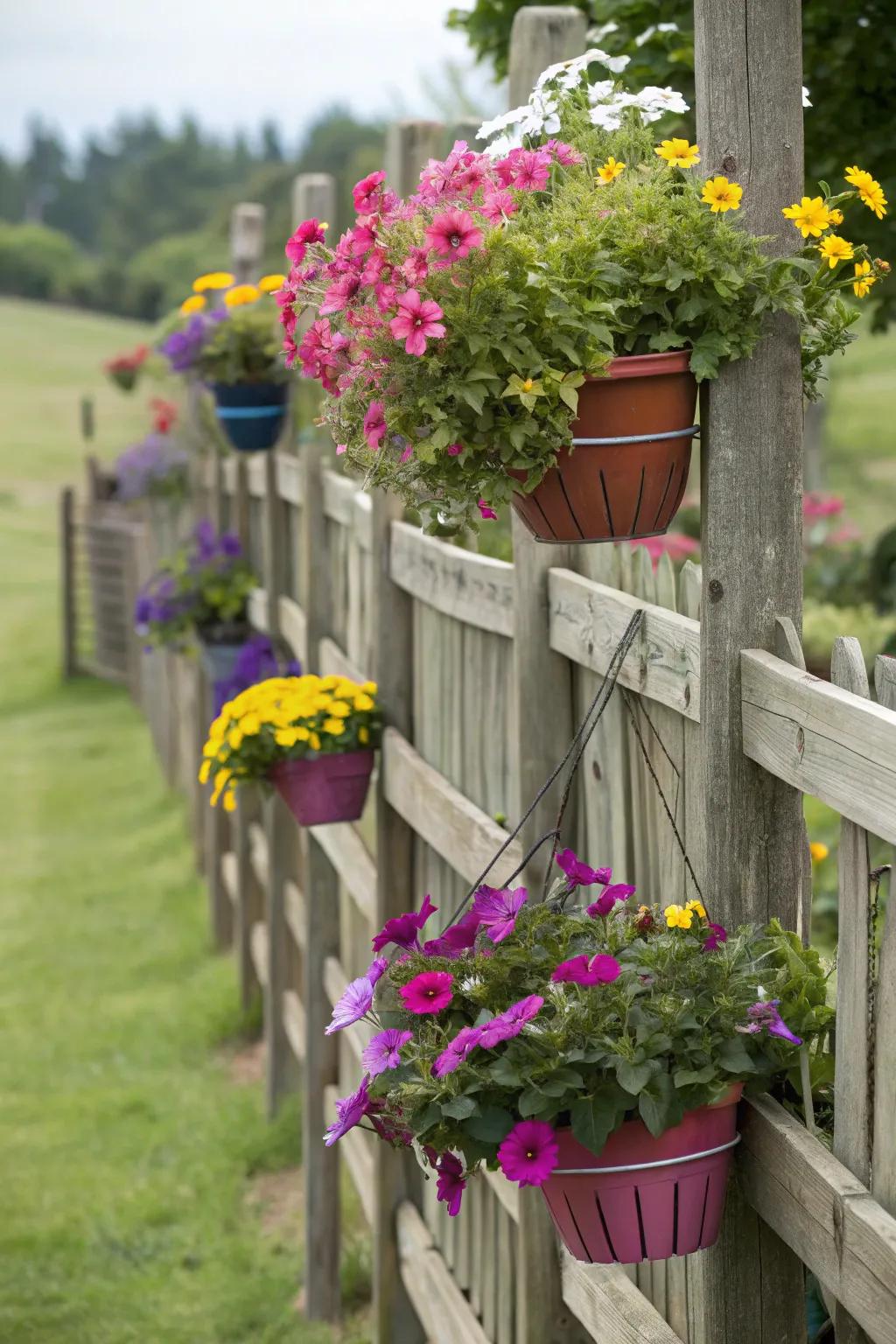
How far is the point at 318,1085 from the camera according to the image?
4801 mm

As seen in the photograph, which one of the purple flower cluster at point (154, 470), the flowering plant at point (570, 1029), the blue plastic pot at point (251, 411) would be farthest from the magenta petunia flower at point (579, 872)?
the purple flower cluster at point (154, 470)

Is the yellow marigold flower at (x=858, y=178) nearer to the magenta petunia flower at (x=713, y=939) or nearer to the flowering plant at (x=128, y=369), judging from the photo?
the magenta petunia flower at (x=713, y=939)

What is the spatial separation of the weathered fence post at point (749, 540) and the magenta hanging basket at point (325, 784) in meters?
1.90

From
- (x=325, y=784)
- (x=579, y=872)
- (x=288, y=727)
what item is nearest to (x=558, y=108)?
(x=579, y=872)

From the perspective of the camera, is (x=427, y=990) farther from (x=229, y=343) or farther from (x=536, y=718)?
(x=229, y=343)

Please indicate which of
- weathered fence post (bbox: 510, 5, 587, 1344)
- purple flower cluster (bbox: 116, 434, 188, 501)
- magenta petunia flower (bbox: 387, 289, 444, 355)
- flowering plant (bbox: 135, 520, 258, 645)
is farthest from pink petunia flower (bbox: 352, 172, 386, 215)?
purple flower cluster (bbox: 116, 434, 188, 501)

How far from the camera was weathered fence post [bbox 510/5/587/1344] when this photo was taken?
2465mm

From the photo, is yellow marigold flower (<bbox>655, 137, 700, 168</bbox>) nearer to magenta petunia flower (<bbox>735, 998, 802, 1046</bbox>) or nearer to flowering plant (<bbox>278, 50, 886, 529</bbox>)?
flowering plant (<bbox>278, 50, 886, 529</bbox>)

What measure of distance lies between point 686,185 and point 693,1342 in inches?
54.3

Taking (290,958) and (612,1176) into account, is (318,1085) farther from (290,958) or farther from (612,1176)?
(612,1176)

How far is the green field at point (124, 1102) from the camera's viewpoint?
15.7ft

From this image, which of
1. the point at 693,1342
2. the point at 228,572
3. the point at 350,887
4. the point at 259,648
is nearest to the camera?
the point at 693,1342

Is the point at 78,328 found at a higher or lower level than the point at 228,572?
higher

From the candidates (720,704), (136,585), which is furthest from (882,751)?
(136,585)
